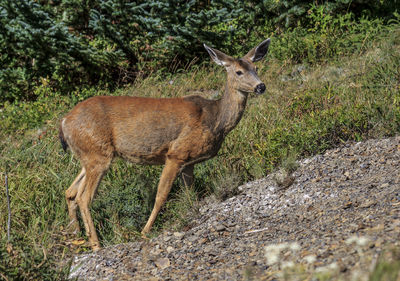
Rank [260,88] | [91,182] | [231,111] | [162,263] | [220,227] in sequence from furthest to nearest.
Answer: [231,111] < [91,182] < [260,88] < [220,227] < [162,263]

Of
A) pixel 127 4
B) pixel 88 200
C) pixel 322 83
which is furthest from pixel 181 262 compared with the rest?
pixel 127 4

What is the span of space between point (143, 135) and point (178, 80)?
431 centimetres

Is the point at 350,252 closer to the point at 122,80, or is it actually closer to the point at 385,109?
the point at 385,109

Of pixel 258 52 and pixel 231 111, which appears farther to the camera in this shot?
pixel 258 52

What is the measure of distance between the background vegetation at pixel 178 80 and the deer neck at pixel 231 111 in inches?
25.3

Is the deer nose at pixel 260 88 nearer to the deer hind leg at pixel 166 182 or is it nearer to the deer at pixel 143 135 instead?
the deer at pixel 143 135

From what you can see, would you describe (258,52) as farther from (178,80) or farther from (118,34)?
(118,34)

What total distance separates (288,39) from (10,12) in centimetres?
539

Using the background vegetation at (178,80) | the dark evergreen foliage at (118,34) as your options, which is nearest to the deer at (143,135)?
the background vegetation at (178,80)

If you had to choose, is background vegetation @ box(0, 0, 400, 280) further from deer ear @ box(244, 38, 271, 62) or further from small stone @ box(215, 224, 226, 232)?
deer ear @ box(244, 38, 271, 62)

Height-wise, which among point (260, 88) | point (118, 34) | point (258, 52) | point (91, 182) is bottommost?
point (91, 182)

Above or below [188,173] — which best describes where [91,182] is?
above

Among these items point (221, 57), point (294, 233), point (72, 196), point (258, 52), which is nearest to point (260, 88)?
point (221, 57)

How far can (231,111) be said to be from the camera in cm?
665
